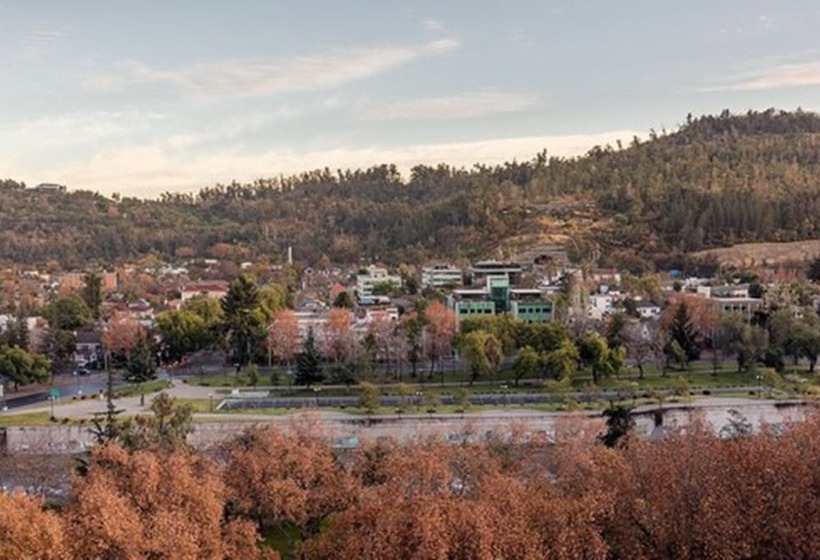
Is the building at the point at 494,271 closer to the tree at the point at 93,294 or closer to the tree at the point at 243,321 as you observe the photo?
the tree at the point at 243,321

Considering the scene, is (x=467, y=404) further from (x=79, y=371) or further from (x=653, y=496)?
(x=79, y=371)

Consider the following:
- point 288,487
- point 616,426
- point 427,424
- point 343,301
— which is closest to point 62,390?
point 427,424

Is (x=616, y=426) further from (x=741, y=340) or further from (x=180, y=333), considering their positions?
(x=180, y=333)

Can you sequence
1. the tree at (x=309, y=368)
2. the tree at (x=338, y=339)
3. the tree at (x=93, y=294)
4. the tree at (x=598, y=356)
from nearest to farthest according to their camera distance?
the tree at (x=598, y=356), the tree at (x=309, y=368), the tree at (x=338, y=339), the tree at (x=93, y=294)

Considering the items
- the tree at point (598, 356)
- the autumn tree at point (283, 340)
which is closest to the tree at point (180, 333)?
the autumn tree at point (283, 340)

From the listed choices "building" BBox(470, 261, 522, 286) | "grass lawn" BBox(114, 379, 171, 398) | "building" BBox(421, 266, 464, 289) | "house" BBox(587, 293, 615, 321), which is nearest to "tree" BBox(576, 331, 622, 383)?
"house" BBox(587, 293, 615, 321)

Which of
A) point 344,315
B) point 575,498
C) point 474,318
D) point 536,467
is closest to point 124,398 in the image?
point 344,315
